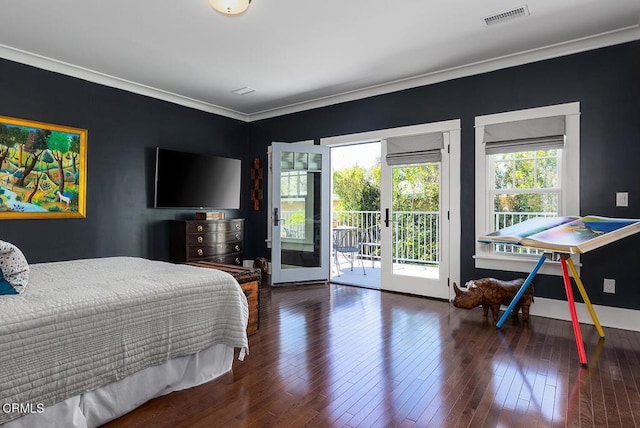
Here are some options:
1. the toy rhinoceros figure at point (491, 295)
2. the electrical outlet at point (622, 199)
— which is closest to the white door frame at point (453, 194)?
the toy rhinoceros figure at point (491, 295)

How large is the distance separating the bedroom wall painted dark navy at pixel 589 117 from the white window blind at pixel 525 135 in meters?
0.17

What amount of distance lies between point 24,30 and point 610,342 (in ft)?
18.3

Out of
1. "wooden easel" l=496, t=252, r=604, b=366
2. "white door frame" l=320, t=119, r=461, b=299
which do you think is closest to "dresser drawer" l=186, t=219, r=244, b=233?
"white door frame" l=320, t=119, r=461, b=299

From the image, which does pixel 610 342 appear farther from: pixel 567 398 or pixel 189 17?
pixel 189 17

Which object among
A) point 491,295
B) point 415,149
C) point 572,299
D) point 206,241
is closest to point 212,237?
point 206,241

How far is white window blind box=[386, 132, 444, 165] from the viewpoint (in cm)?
426

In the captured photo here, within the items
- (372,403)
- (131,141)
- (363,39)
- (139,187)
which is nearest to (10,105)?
(131,141)

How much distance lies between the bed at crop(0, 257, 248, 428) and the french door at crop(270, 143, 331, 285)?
108 inches

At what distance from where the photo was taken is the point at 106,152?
14.3 feet

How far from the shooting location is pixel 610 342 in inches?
114

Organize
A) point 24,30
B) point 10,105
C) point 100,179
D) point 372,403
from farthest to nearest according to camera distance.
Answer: point 100,179 < point 10,105 < point 24,30 < point 372,403

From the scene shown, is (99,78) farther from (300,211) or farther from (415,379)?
(415,379)

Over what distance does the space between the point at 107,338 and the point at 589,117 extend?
418cm

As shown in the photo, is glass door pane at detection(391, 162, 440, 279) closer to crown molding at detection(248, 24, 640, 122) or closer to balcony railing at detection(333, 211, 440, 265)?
balcony railing at detection(333, 211, 440, 265)
